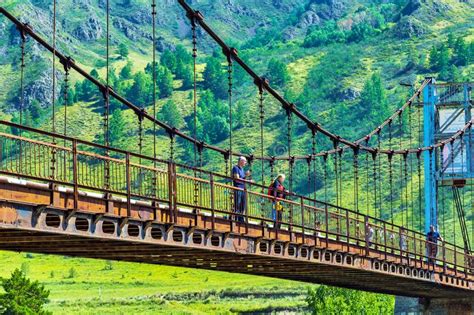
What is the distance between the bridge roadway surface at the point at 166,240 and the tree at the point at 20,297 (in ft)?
227

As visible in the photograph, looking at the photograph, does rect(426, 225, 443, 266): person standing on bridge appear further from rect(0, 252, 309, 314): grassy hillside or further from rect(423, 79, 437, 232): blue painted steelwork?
rect(0, 252, 309, 314): grassy hillside

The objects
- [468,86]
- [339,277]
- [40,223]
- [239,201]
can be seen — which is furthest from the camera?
[468,86]

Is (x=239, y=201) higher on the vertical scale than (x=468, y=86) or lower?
lower

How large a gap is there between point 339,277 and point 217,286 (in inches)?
4629

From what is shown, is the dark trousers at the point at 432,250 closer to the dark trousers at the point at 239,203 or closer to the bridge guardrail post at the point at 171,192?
the dark trousers at the point at 239,203

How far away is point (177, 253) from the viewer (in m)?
42.3

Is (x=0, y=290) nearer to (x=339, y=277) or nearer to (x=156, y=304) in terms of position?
(x=156, y=304)

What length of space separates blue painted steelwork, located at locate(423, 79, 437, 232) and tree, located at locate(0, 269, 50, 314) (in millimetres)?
49865

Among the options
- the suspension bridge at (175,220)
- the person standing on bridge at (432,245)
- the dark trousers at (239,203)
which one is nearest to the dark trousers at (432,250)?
the person standing on bridge at (432,245)

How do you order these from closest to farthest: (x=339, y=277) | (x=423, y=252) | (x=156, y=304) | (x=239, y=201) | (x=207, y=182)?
(x=207, y=182), (x=239, y=201), (x=339, y=277), (x=423, y=252), (x=156, y=304)

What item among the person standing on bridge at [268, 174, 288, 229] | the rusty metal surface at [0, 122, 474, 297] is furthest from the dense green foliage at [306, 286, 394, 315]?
the person standing on bridge at [268, 174, 288, 229]

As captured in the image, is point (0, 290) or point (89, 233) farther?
point (0, 290)

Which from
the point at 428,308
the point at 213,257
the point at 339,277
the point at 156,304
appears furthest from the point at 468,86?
the point at 156,304

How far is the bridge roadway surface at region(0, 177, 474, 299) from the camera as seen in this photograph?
32.8 meters
